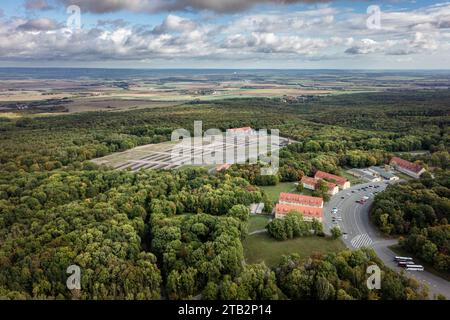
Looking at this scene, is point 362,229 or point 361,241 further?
point 362,229

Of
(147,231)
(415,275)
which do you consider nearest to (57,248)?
(147,231)

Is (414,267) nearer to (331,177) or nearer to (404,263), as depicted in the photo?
(404,263)

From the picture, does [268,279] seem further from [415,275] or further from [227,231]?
[415,275]

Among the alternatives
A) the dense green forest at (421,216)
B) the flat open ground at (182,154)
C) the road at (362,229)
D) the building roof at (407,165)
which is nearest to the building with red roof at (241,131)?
the flat open ground at (182,154)

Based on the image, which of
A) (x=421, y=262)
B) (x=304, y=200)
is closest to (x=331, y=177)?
(x=304, y=200)

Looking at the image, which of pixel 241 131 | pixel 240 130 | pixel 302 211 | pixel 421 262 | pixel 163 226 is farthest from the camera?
pixel 240 130
